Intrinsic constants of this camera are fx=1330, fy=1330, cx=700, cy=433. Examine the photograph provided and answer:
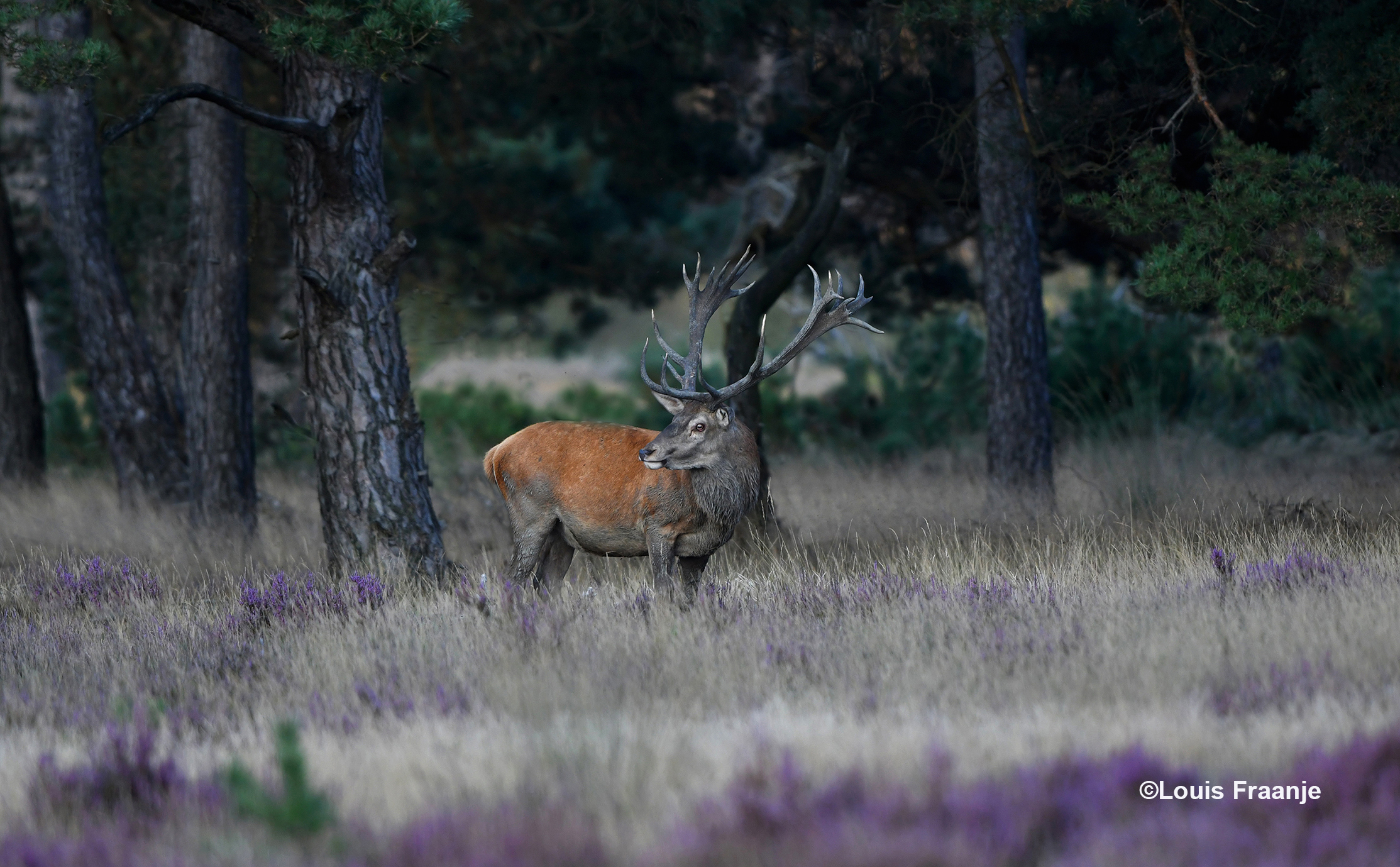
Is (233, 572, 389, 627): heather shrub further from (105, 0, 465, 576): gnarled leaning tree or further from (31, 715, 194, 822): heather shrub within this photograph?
(31, 715, 194, 822): heather shrub

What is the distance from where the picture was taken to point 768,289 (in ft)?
30.5

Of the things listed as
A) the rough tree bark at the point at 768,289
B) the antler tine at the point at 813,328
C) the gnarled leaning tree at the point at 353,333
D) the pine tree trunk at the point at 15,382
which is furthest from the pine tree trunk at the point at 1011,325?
the pine tree trunk at the point at 15,382

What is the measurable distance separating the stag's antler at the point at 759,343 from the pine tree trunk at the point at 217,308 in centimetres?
506

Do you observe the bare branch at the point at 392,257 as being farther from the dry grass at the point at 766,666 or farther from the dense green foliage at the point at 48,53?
the dry grass at the point at 766,666

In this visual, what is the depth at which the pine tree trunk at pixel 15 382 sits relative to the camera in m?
13.6

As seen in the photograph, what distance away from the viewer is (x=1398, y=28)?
716 cm

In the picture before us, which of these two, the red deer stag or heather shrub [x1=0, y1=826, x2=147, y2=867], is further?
the red deer stag

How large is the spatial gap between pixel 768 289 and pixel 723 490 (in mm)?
3035

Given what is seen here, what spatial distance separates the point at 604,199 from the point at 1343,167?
71.9 feet

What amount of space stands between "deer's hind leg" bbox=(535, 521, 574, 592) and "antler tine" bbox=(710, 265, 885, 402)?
3.82ft

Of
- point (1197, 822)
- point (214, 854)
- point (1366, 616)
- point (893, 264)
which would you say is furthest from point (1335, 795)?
point (893, 264)

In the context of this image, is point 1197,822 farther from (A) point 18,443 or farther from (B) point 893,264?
(A) point 18,443

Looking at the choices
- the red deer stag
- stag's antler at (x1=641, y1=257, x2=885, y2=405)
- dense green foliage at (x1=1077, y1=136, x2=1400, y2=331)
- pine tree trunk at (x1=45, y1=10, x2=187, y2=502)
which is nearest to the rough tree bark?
stag's antler at (x1=641, y1=257, x2=885, y2=405)

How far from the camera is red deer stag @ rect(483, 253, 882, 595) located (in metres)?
6.56
